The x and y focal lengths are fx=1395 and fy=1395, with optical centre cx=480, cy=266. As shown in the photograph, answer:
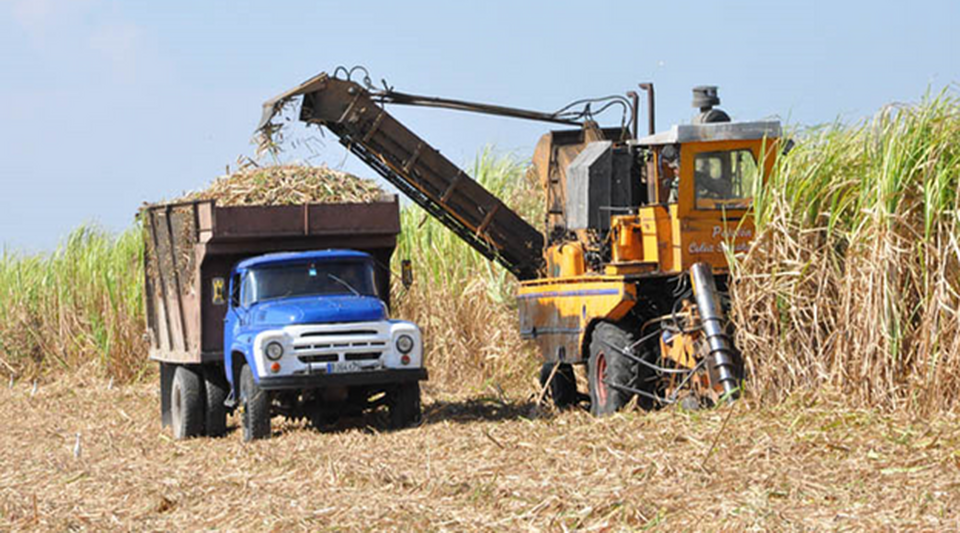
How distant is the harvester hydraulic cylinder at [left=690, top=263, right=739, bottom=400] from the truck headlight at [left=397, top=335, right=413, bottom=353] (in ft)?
9.73

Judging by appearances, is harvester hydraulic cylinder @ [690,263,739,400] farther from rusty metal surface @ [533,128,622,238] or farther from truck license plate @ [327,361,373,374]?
rusty metal surface @ [533,128,622,238]

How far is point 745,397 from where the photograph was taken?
11531 millimetres

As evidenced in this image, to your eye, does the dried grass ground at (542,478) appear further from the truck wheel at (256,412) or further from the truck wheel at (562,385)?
the truck wheel at (562,385)

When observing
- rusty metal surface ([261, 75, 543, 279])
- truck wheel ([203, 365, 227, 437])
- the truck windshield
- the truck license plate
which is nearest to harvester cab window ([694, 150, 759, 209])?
the truck license plate

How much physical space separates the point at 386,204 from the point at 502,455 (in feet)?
15.7

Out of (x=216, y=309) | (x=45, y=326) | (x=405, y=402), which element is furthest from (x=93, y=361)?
(x=405, y=402)

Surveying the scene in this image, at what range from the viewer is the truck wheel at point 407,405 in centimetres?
1397

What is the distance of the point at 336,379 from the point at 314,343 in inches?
15.9

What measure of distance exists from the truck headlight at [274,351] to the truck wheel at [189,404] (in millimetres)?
2256

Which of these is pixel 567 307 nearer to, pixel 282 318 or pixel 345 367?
pixel 345 367

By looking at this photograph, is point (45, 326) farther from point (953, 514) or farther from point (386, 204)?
point (953, 514)

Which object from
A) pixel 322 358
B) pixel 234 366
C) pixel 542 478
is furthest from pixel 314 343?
pixel 542 478

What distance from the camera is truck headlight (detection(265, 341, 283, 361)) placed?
13203 mm

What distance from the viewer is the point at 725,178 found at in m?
13.1
